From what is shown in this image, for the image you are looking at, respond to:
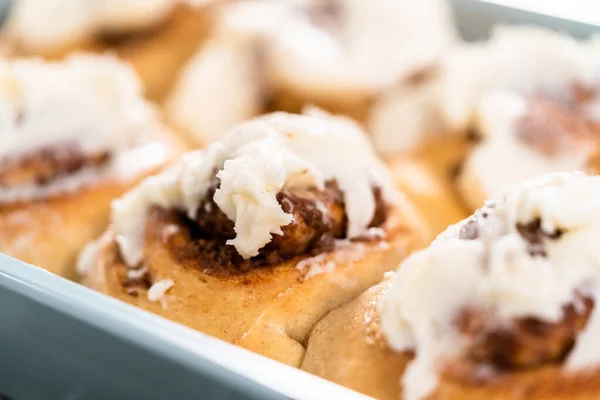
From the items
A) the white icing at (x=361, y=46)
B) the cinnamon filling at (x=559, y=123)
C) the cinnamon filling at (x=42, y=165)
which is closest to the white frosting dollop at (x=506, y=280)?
the cinnamon filling at (x=559, y=123)

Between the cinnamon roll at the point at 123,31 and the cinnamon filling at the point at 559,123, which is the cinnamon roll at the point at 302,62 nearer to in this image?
the cinnamon roll at the point at 123,31

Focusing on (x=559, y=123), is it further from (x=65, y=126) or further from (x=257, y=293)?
(x=65, y=126)

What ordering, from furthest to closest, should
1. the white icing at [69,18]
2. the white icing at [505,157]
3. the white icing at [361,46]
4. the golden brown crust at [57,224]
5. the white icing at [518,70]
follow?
the white icing at [69,18], the white icing at [361,46], the white icing at [518,70], the white icing at [505,157], the golden brown crust at [57,224]

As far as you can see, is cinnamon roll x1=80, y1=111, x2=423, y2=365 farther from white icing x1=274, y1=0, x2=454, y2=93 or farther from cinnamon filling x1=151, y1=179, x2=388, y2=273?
white icing x1=274, y1=0, x2=454, y2=93

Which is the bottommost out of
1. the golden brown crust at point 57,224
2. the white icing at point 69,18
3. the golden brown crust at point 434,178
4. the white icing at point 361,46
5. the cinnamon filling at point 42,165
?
the golden brown crust at point 57,224

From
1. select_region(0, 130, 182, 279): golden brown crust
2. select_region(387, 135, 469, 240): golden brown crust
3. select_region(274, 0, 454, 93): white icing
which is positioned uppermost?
select_region(274, 0, 454, 93): white icing

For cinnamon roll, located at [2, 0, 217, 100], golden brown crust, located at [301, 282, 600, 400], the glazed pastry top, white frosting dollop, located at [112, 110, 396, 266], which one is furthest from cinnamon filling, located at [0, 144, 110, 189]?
golden brown crust, located at [301, 282, 600, 400]

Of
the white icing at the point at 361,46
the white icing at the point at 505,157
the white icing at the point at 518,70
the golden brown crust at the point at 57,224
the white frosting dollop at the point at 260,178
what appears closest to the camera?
the white frosting dollop at the point at 260,178
